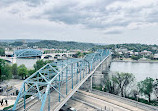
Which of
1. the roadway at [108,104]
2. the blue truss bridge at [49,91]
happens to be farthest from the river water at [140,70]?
the blue truss bridge at [49,91]

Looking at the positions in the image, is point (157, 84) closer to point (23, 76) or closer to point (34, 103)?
point (34, 103)

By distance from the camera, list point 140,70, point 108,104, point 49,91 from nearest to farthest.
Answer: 1. point 49,91
2. point 108,104
3. point 140,70

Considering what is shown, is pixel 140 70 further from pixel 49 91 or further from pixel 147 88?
pixel 49 91

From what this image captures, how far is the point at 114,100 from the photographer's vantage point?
1728 cm

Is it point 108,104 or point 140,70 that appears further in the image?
point 140,70

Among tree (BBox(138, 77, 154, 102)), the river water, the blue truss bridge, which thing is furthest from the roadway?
the river water

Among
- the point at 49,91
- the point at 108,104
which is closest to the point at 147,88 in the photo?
the point at 108,104

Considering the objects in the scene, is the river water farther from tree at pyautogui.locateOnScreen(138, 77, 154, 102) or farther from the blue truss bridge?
the blue truss bridge

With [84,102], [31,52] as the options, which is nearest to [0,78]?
[84,102]

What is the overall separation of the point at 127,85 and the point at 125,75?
234 cm

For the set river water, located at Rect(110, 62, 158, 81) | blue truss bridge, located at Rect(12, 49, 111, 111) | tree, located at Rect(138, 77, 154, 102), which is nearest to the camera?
blue truss bridge, located at Rect(12, 49, 111, 111)

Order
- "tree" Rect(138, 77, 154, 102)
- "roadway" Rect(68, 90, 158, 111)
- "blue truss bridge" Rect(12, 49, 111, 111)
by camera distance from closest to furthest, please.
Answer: "blue truss bridge" Rect(12, 49, 111, 111) → "roadway" Rect(68, 90, 158, 111) → "tree" Rect(138, 77, 154, 102)

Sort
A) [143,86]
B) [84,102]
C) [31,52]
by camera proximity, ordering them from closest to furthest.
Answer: [84,102]
[143,86]
[31,52]

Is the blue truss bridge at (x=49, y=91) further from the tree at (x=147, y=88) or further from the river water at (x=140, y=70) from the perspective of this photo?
the river water at (x=140, y=70)
